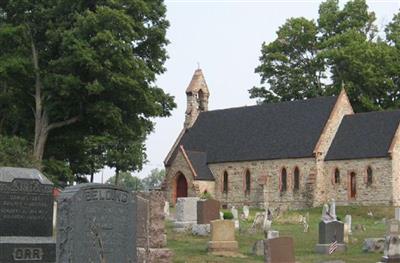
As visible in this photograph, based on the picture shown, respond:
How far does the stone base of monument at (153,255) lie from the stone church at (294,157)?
29605 mm

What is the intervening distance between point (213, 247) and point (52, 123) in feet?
58.9

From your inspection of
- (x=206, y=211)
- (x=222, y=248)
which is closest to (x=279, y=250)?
(x=222, y=248)

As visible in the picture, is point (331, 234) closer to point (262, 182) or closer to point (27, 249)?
point (27, 249)

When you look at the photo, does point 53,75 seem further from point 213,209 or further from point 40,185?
point 40,185

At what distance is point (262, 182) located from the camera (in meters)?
46.6

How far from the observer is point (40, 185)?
43.4 feet

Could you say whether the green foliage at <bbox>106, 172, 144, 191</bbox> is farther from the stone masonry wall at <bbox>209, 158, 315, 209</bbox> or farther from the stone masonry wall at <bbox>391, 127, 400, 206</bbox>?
the stone masonry wall at <bbox>391, 127, 400, 206</bbox>

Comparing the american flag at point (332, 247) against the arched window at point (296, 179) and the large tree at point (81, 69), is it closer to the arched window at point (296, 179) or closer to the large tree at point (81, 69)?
the large tree at point (81, 69)

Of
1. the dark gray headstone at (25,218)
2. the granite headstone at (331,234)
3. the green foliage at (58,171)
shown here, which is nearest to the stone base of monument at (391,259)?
the granite headstone at (331,234)

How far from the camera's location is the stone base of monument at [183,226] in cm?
2619

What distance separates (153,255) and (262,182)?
32.0 metres

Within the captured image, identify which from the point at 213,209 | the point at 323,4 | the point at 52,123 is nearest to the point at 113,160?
the point at 323,4

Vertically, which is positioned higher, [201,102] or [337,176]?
[201,102]

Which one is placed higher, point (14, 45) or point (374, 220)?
point (14, 45)
